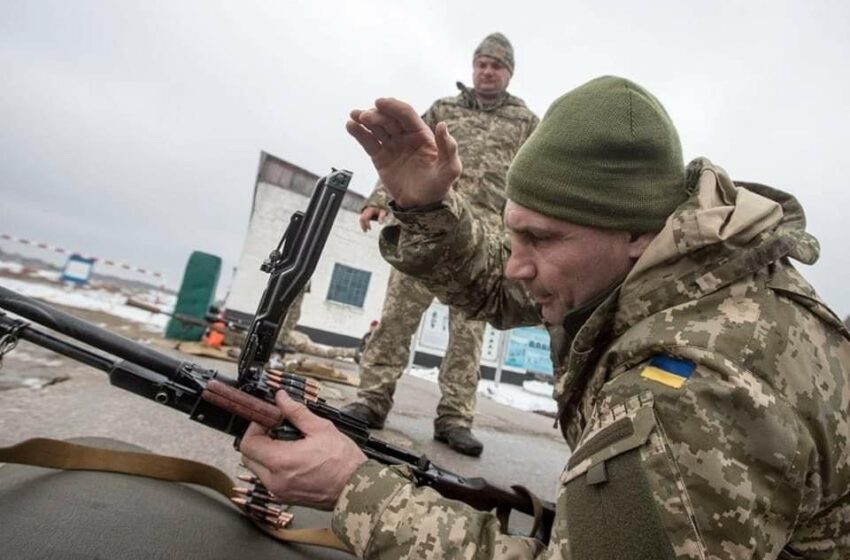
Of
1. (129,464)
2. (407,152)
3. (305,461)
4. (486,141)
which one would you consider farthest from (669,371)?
(486,141)

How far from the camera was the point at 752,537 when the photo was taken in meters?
0.79

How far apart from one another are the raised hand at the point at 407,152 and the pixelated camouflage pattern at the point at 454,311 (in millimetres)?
1124

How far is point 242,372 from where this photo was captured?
1368 mm

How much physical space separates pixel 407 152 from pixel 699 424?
49.0 inches

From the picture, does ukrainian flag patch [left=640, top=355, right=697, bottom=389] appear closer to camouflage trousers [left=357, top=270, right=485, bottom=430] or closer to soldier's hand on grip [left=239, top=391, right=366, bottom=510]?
soldier's hand on grip [left=239, top=391, right=366, bottom=510]

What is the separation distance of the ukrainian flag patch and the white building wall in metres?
12.8

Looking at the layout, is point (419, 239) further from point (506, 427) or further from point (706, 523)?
point (506, 427)

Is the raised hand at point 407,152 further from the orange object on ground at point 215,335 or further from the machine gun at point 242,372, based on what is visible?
the orange object on ground at point 215,335

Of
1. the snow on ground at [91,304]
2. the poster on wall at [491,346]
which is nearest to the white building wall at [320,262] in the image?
the snow on ground at [91,304]

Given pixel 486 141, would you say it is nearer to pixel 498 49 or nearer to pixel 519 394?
pixel 498 49

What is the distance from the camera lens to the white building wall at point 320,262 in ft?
44.2

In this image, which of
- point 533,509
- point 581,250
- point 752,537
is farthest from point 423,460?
point 752,537

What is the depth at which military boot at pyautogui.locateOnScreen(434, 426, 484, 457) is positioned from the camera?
114 inches

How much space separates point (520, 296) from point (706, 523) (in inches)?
49.8
